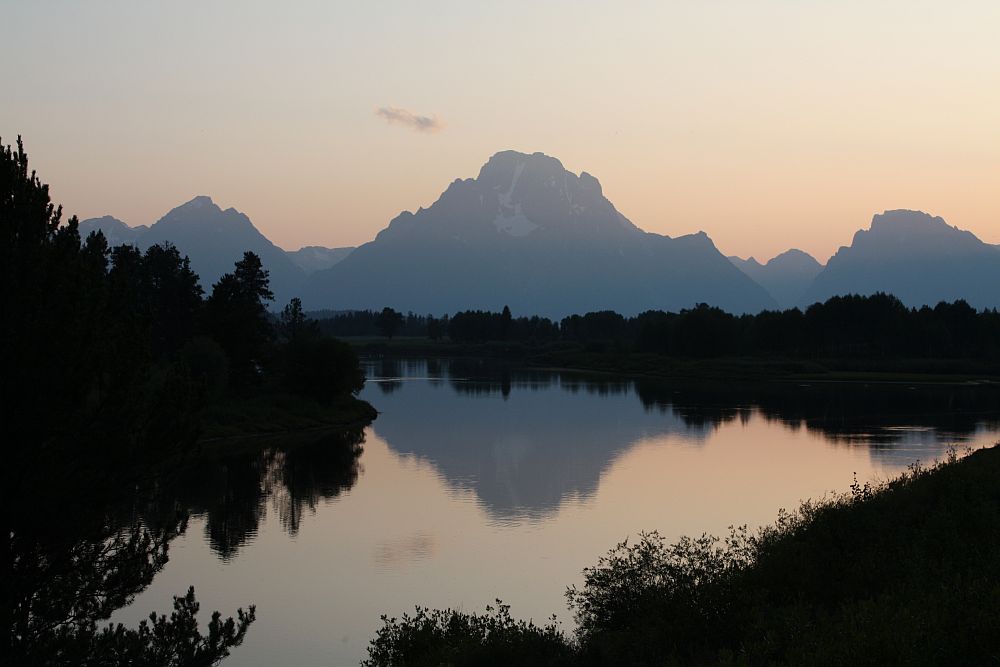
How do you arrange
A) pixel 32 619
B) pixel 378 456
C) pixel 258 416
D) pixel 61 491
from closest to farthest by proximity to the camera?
1. pixel 61 491
2. pixel 32 619
3. pixel 378 456
4. pixel 258 416

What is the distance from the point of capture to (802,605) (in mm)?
20891

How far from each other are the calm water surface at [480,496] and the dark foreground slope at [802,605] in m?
6.22

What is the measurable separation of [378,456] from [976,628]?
200ft

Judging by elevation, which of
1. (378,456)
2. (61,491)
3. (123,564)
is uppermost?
(61,491)

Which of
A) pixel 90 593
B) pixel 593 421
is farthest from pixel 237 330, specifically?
pixel 90 593

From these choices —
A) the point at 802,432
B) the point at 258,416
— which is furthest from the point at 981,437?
the point at 258,416

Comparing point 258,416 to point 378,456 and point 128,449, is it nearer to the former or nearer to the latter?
point 378,456

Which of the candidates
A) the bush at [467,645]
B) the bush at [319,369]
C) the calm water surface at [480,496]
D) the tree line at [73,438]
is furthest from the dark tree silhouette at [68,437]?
the bush at [319,369]

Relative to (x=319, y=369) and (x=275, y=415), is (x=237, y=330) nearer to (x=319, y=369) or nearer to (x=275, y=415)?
(x=319, y=369)

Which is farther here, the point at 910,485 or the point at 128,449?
the point at 910,485

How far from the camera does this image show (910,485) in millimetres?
34531

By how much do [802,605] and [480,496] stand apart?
35.6 m

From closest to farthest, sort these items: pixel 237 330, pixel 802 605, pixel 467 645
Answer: pixel 802 605, pixel 467 645, pixel 237 330

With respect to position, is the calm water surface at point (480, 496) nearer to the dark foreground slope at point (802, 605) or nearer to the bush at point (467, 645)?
the bush at point (467, 645)
